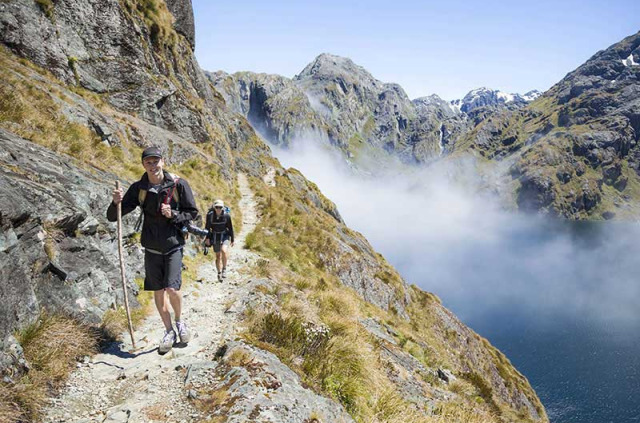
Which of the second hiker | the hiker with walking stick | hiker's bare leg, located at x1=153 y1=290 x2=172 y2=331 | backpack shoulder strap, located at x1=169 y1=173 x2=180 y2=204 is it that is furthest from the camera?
the second hiker

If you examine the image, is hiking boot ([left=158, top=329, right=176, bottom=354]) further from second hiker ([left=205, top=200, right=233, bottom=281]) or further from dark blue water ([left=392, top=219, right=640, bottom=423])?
dark blue water ([left=392, top=219, right=640, bottom=423])

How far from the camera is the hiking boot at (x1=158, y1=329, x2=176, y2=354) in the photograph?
6.94 m

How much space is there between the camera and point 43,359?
5.56 m

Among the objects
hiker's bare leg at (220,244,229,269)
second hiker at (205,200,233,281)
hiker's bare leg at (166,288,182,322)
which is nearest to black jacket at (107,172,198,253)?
hiker's bare leg at (166,288,182,322)

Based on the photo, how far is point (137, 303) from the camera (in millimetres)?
9133

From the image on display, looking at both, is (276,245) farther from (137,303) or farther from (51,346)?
(51,346)

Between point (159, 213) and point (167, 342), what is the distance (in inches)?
105

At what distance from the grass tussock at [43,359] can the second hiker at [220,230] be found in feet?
20.2

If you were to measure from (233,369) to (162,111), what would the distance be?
1125 inches

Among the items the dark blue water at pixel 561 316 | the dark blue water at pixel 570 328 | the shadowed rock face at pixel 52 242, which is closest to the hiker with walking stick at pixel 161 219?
the shadowed rock face at pixel 52 242

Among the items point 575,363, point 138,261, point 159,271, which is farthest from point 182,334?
point 575,363

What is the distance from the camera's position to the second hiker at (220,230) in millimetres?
12898

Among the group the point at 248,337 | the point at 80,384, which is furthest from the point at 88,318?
the point at 248,337

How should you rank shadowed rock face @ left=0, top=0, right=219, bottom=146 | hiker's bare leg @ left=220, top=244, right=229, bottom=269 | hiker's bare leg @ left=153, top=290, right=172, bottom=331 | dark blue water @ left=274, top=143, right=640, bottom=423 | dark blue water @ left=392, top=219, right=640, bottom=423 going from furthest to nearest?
dark blue water @ left=274, top=143, right=640, bottom=423 → dark blue water @ left=392, top=219, right=640, bottom=423 → shadowed rock face @ left=0, top=0, right=219, bottom=146 → hiker's bare leg @ left=220, top=244, right=229, bottom=269 → hiker's bare leg @ left=153, top=290, right=172, bottom=331
